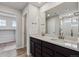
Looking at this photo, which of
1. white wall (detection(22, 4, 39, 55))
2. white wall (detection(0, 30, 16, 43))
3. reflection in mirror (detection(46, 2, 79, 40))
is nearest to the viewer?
reflection in mirror (detection(46, 2, 79, 40))

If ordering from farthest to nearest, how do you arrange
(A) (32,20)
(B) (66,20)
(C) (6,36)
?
1. (C) (6,36)
2. (A) (32,20)
3. (B) (66,20)

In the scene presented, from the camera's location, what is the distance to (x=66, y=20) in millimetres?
2424

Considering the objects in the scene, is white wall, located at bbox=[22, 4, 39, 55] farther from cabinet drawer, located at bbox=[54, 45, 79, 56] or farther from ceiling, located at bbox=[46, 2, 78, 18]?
cabinet drawer, located at bbox=[54, 45, 79, 56]

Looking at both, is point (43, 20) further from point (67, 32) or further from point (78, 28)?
point (78, 28)

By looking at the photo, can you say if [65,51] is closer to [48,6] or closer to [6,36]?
[48,6]

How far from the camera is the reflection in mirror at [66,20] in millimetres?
2114

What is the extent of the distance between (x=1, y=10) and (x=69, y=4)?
10.8 ft

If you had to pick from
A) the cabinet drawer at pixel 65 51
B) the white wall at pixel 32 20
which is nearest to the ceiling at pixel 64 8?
the white wall at pixel 32 20

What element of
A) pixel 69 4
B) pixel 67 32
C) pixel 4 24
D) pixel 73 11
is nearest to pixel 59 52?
pixel 67 32

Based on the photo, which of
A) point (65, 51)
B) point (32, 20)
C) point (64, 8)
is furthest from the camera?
point (32, 20)

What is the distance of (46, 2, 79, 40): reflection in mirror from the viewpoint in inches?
83.2

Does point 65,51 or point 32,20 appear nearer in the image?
point 65,51

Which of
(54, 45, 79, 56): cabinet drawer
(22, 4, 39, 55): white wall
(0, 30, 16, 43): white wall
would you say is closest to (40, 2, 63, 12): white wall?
(22, 4, 39, 55): white wall

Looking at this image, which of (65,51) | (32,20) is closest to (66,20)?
(65,51)
